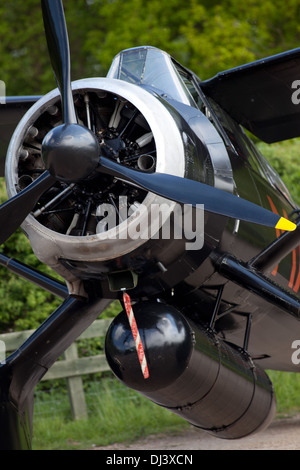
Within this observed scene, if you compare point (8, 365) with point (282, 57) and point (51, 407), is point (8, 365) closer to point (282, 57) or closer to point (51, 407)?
point (282, 57)

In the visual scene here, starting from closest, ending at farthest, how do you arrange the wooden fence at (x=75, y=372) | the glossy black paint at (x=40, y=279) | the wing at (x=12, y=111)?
the glossy black paint at (x=40, y=279) < the wing at (x=12, y=111) < the wooden fence at (x=75, y=372)

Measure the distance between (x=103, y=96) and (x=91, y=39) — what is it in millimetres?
19939

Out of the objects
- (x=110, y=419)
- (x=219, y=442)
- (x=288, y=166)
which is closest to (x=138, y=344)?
(x=219, y=442)

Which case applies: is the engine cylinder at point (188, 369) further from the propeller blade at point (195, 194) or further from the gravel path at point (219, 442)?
the gravel path at point (219, 442)

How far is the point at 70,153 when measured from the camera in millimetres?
3869

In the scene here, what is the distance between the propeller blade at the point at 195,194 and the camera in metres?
4.05

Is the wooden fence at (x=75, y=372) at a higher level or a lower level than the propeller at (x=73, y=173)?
lower

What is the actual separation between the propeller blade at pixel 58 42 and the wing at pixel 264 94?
4.21ft

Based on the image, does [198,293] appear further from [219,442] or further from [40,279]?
[219,442]

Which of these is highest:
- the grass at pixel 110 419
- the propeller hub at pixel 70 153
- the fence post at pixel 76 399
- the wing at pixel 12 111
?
the wing at pixel 12 111

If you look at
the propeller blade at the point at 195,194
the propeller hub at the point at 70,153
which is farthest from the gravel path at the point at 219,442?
the propeller hub at the point at 70,153

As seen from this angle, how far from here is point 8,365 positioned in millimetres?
5594
